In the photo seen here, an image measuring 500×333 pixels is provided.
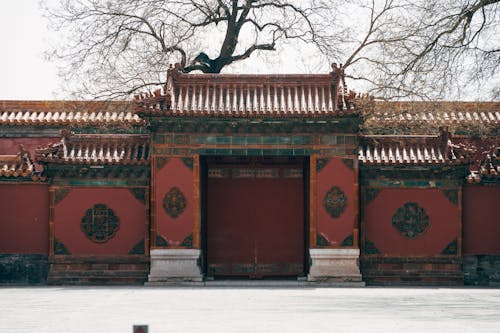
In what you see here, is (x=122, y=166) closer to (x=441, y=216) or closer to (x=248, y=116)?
(x=248, y=116)

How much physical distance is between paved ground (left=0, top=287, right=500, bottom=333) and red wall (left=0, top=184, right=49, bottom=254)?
1.47m

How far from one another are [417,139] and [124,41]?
369 inches

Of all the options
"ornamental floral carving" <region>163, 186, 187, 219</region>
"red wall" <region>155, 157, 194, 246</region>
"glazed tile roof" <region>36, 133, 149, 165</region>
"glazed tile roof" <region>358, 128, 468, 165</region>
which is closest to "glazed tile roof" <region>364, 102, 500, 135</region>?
"glazed tile roof" <region>358, 128, 468, 165</region>

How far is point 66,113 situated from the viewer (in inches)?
1080

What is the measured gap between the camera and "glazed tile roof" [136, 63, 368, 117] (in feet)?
74.0

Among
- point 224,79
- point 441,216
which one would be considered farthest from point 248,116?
point 441,216

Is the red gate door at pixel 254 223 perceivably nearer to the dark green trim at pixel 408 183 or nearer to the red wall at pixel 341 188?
the red wall at pixel 341 188

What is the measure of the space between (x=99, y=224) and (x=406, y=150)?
23.0 feet

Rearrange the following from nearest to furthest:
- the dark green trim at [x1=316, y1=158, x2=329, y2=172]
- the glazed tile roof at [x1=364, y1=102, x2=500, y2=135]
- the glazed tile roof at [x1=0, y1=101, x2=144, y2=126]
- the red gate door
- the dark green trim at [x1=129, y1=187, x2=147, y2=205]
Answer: the dark green trim at [x1=316, y1=158, x2=329, y2=172]
the dark green trim at [x1=129, y1=187, x2=147, y2=205]
the red gate door
the glazed tile roof at [x1=364, y1=102, x2=500, y2=135]
the glazed tile roof at [x1=0, y1=101, x2=144, y2=126]

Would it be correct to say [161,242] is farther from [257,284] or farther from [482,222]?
[482,222]

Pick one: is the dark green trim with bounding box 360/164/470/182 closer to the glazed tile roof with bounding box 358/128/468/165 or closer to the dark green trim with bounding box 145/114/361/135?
the glazed tile roof with bounding box 358/128/468/165

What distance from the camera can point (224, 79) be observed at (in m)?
23.4

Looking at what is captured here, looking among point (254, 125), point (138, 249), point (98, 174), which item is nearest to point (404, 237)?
point (254, 125)

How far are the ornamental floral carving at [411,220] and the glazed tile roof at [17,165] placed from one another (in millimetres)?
8092
